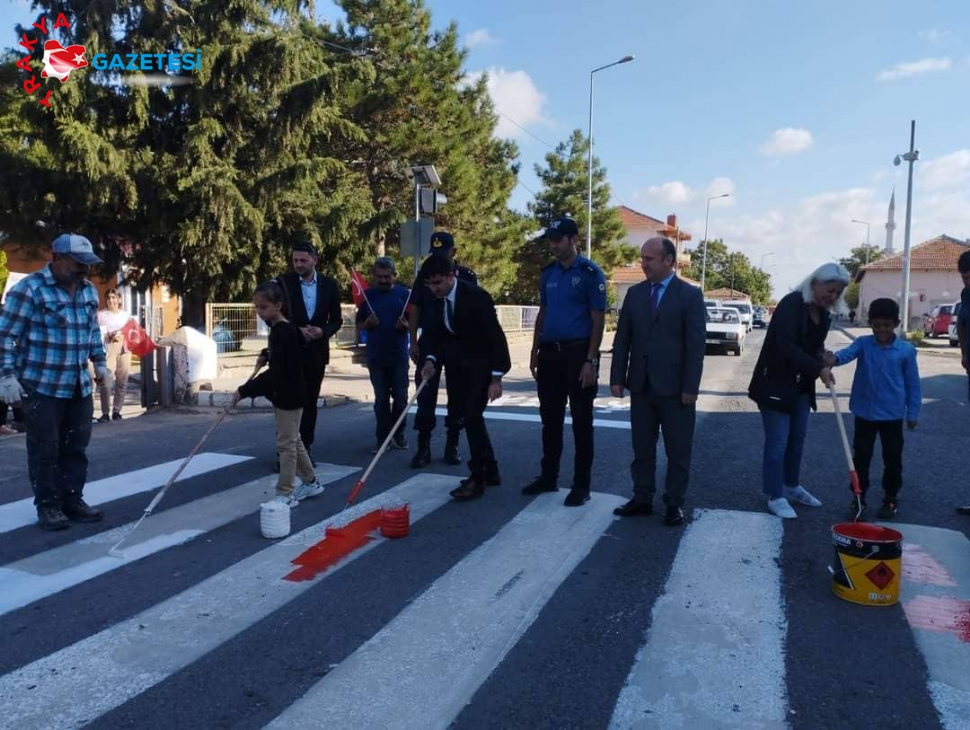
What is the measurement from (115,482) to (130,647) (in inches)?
133

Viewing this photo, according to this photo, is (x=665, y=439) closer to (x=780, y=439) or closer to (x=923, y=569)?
(x=780, y=439)

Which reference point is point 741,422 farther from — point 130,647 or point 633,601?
point 130,647

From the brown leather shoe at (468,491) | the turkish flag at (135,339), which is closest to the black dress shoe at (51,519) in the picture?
the brown leather shoe at (468,491)

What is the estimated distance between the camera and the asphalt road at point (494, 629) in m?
2.98

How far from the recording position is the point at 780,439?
5.54 meters

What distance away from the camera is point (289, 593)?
13.3 ft

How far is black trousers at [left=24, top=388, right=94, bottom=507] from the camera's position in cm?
509

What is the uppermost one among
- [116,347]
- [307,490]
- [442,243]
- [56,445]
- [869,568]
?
[442,243]

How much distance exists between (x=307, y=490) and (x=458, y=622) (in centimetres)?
258

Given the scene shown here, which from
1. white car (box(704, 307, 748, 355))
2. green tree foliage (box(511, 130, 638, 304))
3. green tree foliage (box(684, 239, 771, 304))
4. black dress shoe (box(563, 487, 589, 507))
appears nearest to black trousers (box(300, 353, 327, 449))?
black dress shoe (box(563, 487, 589, 507))

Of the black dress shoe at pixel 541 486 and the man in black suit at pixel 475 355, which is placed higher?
the man in black suit at pixel 475 355

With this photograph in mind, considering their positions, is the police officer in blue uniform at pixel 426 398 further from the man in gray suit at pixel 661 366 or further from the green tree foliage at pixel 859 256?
the green tree foliage at pixel 859 256

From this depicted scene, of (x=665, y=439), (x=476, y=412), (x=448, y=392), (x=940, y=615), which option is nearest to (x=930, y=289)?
(x=448, y=392)

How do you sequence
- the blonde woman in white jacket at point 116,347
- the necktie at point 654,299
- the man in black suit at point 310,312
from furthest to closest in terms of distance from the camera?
the blonde woman in white jacket at point 116,347 < the man in black suit at point 310,312 < the necktie at point 654,299
